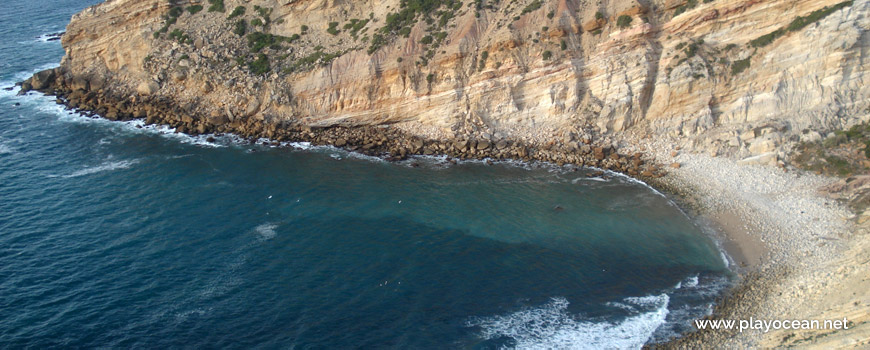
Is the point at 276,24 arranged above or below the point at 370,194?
above

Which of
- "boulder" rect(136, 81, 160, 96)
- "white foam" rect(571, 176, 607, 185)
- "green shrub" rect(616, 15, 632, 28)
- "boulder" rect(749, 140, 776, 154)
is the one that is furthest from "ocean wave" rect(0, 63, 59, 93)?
"boulder" rect(749, 140, 776, 154)

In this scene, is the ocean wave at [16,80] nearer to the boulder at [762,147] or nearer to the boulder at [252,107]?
the boulder at [252,107]

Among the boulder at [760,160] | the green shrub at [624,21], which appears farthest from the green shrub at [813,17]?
the green shrub at [624,21]

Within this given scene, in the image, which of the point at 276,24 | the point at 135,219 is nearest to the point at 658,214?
the point at 135,219

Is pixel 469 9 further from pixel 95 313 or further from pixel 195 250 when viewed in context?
pixel 95 313

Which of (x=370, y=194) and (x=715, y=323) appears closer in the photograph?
(x=715, y=323)

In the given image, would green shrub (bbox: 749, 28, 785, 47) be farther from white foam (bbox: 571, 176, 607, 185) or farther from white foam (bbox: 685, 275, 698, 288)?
white foam (bbox: 685, 275, 698, 288)

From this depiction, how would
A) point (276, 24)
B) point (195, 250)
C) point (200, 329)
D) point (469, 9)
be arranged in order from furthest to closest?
1. point (276, 24)
2. point (469, 9)
3. point (195, 250)
4. point (200, 329)
